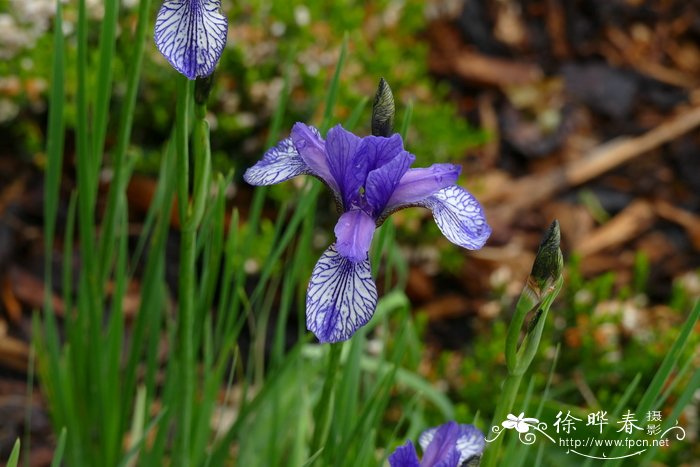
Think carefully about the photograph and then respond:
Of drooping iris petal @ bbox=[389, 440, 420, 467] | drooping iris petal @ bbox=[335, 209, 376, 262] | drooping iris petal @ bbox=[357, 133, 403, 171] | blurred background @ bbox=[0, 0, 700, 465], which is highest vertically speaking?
blurred background @ bbox=[0, 0, 700, 465]

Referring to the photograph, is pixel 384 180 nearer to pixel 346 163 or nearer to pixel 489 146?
pixel 346 163

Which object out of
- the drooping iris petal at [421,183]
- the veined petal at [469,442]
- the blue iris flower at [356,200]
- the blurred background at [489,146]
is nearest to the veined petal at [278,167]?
the blue iris flower at [356,200]

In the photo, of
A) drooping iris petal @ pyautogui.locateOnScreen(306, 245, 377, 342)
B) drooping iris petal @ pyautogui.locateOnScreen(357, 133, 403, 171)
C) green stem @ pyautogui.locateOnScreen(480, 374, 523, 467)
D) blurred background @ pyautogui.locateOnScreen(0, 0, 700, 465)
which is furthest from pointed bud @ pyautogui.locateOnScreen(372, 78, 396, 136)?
blurred background @ pyautogui.locateOnScreen(0, 0, 700, 465)

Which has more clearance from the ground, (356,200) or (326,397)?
(356,200)

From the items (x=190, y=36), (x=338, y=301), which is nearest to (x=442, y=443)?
(x=338, y=301)

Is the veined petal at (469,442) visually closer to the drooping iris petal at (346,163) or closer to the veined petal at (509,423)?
the veined petal at (509,423)

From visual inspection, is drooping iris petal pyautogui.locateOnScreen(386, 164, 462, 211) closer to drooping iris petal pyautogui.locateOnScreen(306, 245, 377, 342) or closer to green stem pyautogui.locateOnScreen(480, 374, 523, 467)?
drooping iris petal pyautogui.locateOnScreen(306, 245, 377, 342)
